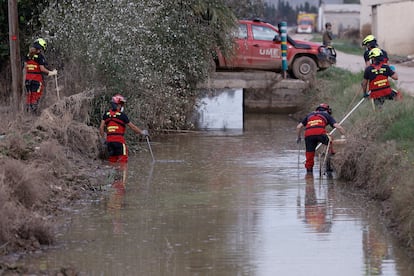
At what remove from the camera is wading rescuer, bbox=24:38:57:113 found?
19.4 metres

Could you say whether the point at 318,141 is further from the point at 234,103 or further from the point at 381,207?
the point at 234,103

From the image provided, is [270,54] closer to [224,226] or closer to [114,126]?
[114,126]

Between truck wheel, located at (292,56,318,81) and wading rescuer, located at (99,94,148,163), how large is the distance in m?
11.1

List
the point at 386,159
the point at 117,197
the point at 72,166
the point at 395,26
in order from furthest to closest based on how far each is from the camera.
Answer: the point at 395,26, the point at 72,166, the point at 117,197, the point at 386,159

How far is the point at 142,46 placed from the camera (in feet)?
64.2

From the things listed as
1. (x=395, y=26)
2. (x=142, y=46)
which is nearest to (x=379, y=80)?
(x=142, y=46)

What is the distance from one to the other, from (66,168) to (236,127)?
1002 cm

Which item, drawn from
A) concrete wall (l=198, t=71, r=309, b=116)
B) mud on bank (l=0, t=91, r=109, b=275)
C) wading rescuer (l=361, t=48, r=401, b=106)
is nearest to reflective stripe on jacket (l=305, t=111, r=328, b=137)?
wading rescuer (l=361, t=48, r=401, b=106)

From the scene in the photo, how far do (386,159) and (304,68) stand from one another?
46.5ft

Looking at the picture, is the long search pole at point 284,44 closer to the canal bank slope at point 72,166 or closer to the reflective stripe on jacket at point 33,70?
the canal bank slope at point 72,166

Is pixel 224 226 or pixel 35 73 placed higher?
pixel 35 73

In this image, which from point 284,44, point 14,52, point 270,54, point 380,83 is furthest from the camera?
point 270,54

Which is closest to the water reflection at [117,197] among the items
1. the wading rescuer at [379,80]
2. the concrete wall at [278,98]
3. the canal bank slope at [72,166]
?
the canal bank slope at [72,166]

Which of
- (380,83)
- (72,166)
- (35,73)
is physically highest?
(35,73)
